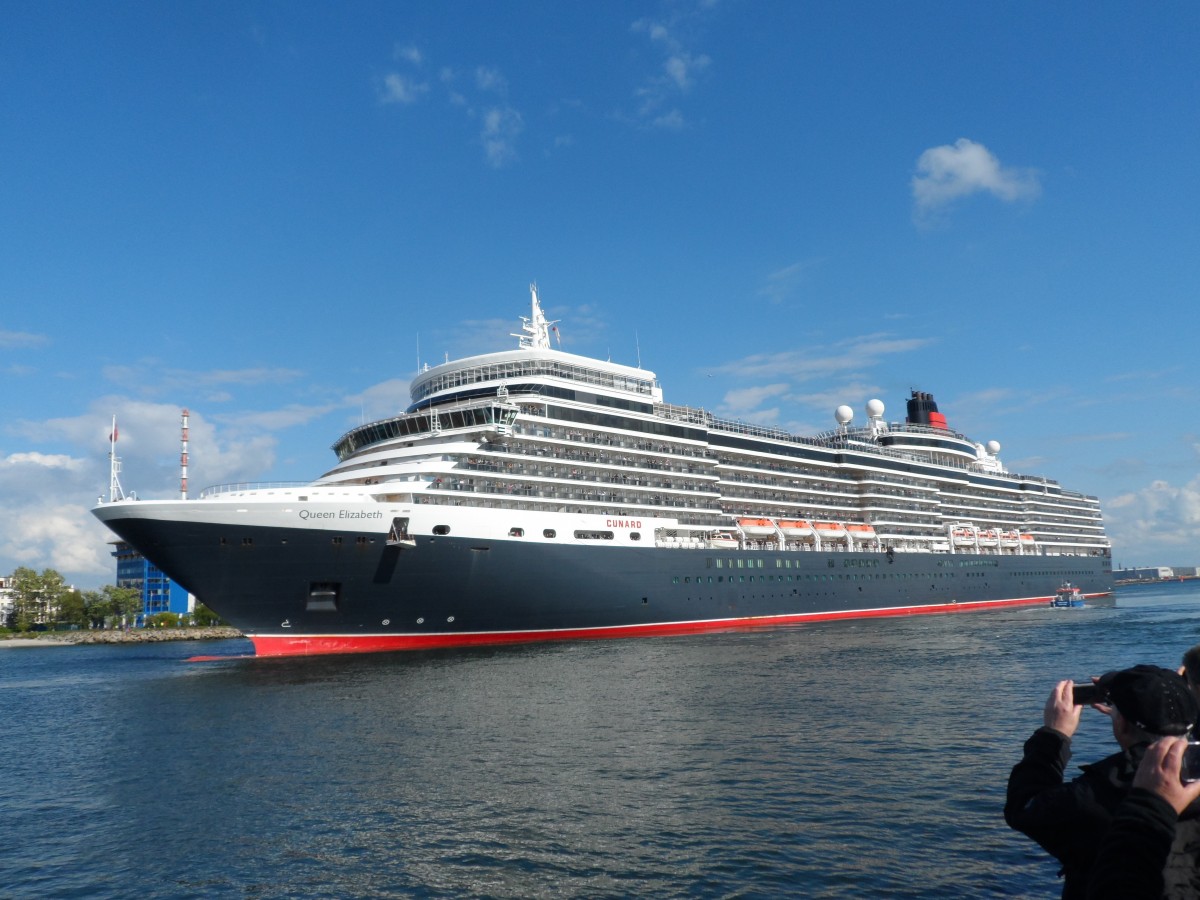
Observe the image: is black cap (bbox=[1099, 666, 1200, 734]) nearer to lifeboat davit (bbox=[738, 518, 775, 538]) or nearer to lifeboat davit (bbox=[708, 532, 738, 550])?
lifeboat davit (bbox=[708, 532, 738, 550])

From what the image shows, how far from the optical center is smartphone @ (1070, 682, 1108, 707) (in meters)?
4.08

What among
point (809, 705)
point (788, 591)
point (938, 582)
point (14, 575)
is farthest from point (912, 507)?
point (14, 575)

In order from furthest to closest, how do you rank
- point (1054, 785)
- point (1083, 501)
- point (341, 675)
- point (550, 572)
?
point (1083, 501) → point (550, 572) → point (341, 675) → point (1054, 785)

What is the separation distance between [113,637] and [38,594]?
84.9ft

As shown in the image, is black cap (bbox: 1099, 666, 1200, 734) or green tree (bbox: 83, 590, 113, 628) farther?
green tree (bbox: 83, 590, 113, 628)

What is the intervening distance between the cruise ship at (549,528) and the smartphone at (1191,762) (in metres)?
36.2

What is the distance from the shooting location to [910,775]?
1530cm

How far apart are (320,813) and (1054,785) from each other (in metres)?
13.9

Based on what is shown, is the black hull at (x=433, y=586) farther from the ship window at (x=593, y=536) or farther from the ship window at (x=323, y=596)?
the ship window at (x=593, y=536)

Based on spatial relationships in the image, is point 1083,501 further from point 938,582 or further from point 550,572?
point 550,572

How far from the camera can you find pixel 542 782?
15758 mm

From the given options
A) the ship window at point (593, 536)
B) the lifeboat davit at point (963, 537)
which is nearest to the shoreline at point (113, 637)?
the ship window at point (593, 536)

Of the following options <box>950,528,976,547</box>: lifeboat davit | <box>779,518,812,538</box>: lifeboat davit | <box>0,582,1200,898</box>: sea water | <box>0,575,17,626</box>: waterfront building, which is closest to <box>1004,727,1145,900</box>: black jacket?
<box>0,582,1200,898</box>: sea water

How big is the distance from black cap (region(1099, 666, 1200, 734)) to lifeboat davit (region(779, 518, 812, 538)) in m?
58.3
